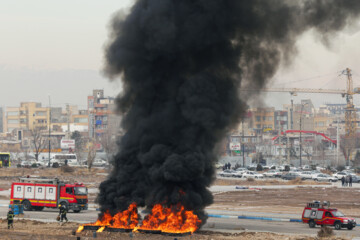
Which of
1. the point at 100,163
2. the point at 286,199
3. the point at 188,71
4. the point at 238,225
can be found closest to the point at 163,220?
the point at 188,71

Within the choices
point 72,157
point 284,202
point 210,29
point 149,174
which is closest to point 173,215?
point 149,174

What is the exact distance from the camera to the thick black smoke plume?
123 ft

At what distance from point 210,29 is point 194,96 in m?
4.62

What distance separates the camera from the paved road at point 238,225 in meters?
43.3

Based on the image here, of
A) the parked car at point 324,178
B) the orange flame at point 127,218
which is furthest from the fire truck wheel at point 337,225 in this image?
the parked car at point 324,178

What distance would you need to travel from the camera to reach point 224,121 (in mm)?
38562

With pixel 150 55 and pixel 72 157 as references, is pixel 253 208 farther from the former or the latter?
pixel 72 157

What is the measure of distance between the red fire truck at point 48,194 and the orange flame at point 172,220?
18.8 metres

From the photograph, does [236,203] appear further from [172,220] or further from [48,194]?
[172,220]

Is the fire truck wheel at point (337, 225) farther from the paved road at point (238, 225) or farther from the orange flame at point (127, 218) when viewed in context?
the orange flame at point (127, 218)

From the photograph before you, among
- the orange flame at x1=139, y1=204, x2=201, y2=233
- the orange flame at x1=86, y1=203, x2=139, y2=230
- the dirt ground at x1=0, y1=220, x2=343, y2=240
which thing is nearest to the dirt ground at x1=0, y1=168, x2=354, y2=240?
the dirt ground at x1=0, y1=220, x2=343, y2=240

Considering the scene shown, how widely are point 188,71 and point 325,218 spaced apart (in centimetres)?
1593

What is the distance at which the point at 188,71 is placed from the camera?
39.7m

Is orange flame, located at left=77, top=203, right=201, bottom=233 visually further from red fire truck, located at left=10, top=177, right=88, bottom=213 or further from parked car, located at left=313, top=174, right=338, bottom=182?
parked car, located at left=313, top=174, right=338, bottom=182
